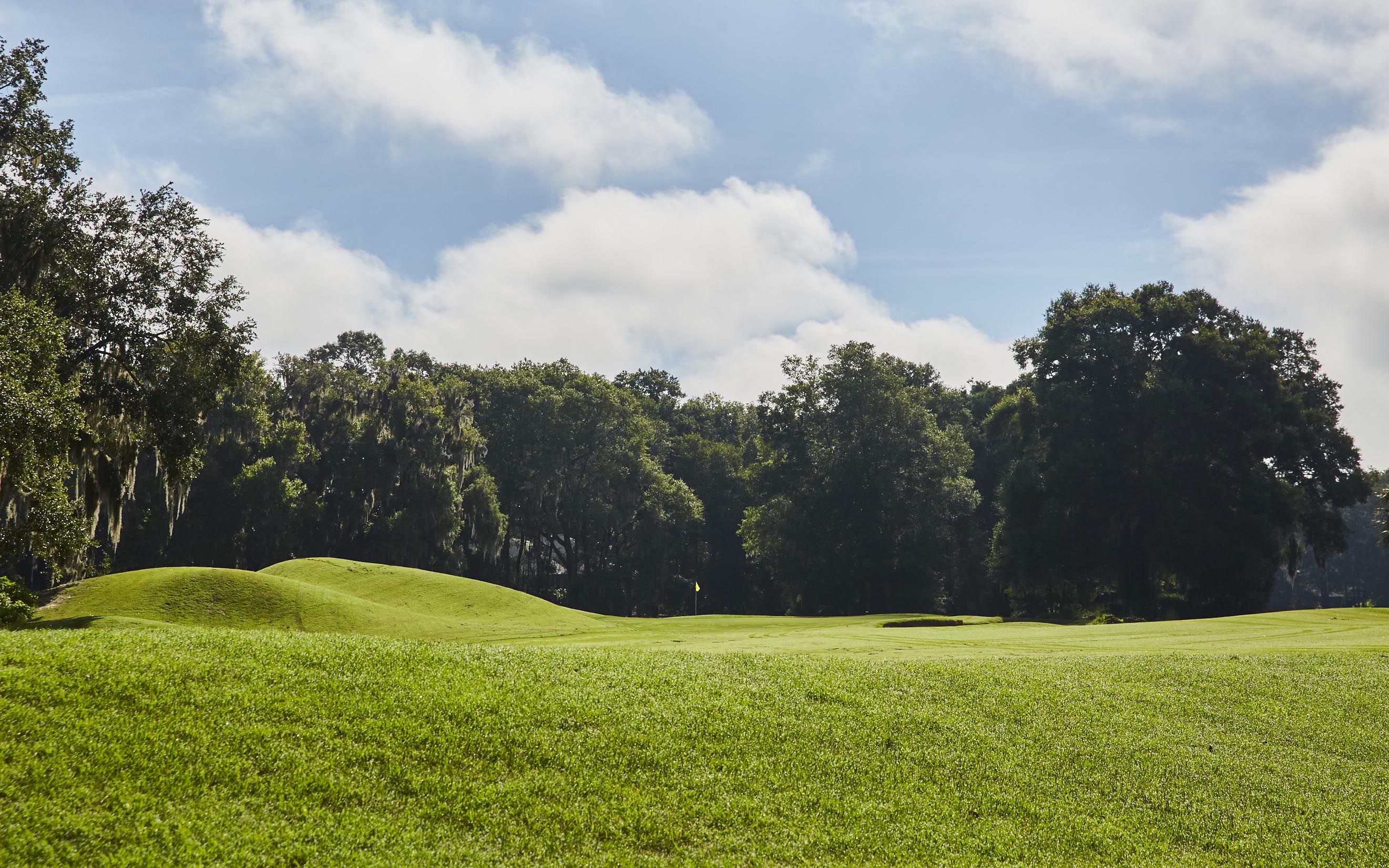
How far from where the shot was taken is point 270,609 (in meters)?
25.8

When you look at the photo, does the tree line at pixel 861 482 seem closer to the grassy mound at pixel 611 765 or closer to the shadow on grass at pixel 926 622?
the shadow on grass at pixel 926 622

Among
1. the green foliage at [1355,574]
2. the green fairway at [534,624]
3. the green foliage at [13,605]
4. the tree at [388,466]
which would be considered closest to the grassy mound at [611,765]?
the green fairway at [534,624]

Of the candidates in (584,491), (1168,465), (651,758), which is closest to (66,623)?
(651,758)

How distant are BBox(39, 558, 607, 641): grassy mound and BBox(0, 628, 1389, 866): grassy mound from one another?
40.9 ft

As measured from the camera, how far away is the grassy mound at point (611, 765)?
802 centimetres

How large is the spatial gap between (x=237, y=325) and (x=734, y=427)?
64661mm

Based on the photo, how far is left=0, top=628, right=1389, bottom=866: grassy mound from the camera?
802 cm

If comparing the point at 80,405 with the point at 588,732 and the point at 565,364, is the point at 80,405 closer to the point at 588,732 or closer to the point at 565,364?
the point at 588,732

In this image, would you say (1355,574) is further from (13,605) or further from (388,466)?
(13,605)

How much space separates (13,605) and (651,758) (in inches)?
649

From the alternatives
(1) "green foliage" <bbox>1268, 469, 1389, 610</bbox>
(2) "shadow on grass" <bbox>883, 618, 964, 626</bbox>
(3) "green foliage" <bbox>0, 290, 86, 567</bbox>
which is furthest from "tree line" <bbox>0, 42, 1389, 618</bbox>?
(1) "green foliage" <bbox>1268, 469, 1389, 610</bbox>

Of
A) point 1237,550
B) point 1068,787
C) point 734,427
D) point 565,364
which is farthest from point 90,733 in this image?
point 734,427

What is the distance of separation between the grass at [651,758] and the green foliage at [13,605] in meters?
7.86

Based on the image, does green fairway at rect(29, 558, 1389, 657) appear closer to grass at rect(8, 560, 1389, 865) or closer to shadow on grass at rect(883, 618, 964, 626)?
shadow on grass at rect(883, 618, 964, 626)
